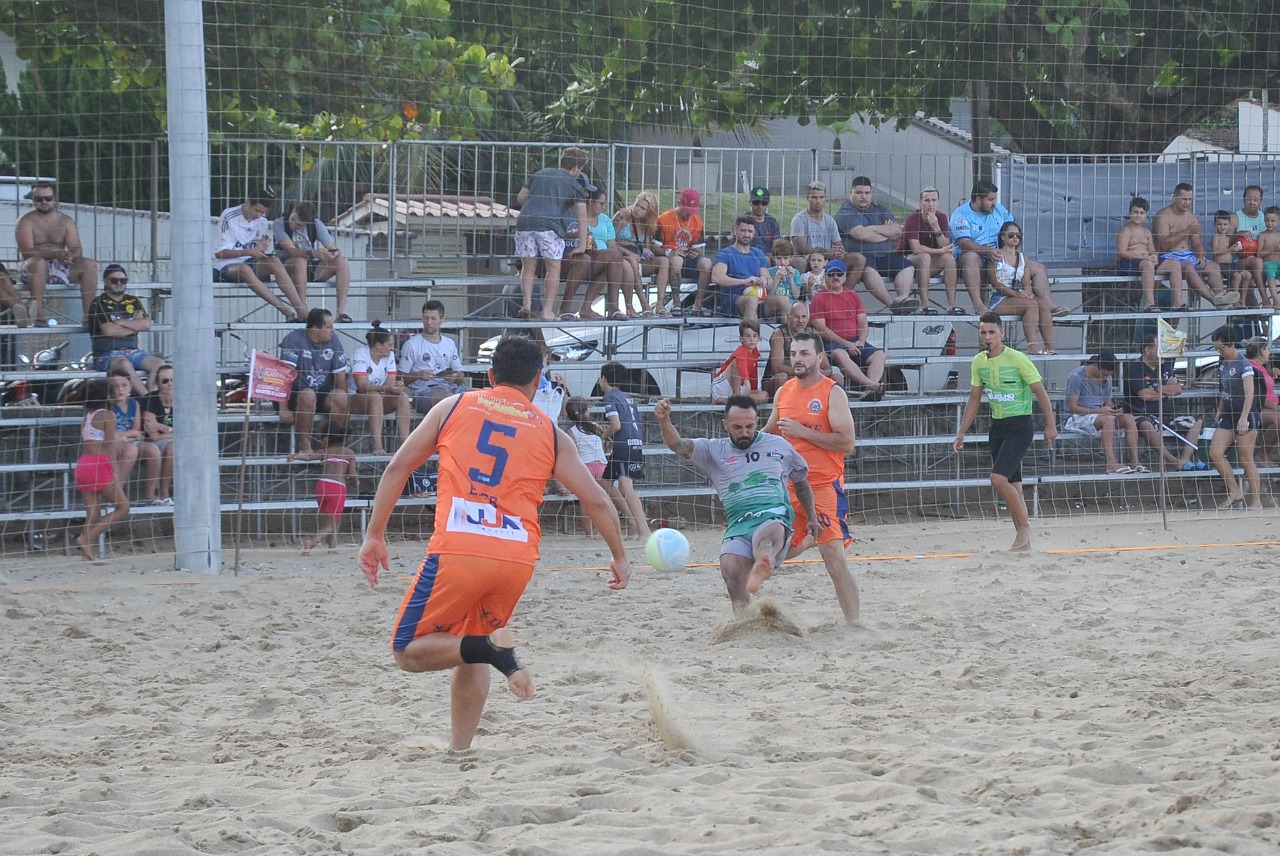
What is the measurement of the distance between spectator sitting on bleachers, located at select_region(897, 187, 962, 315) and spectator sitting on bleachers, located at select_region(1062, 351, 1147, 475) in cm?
113

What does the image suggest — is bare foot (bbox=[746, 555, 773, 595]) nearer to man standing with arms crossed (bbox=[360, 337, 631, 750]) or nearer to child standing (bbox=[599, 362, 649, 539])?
man standing with arms crossed (bbox=[360, 337, 631, 750])

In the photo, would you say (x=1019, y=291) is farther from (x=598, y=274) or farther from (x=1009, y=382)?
(x=598, y=274)

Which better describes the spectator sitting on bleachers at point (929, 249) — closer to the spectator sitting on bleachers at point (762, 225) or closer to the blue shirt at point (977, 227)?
the blue shirt at point (977, 227)

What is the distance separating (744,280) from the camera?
1220 cm

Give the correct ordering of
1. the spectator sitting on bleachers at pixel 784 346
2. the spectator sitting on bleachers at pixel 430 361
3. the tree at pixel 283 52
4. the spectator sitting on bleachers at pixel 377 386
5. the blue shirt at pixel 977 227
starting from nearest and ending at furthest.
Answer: the spectator sitting on bleachers at pixel 377 386 → the spectator sitting on bleachers at pixel 430 361 → the spectator sitting on bleachers at pixel 784 346 → the tree at pixel 283 52 → the blue shirt at pixel 977 227

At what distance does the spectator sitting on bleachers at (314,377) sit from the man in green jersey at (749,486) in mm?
4129

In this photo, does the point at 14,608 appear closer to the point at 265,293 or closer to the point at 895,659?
the point at 265,293

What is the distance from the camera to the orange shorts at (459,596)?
468cm

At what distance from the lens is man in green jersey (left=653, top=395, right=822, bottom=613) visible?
7.12m

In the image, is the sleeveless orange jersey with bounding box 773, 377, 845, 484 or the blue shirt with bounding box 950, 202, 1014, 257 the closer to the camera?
the sleeveless orange jersey with bounding box 773, 377, 845, 484

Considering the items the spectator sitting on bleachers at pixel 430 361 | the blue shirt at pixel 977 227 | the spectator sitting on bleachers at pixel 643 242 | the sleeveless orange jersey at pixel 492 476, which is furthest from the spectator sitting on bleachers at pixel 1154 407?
the sleeveless orange jersey at pixel 492 476

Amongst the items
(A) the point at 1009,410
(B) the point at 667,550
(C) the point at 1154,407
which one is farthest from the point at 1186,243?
(B) the point at 667,550

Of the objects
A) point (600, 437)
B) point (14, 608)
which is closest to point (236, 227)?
point (600, 437)

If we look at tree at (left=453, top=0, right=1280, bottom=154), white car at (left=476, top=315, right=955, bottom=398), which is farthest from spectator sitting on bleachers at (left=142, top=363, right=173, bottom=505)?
tree at (left=453, top=0, right=1280, bottom=154)
